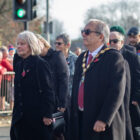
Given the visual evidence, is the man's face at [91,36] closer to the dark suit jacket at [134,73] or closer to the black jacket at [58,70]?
the dark suit jacket at [134,73]

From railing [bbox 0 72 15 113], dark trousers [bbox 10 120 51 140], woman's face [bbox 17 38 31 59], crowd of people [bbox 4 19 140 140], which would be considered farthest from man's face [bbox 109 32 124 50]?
railing [bbox 0 72 15 113]

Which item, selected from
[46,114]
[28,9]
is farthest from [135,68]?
[28,9]

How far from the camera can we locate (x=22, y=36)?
16.3 feet

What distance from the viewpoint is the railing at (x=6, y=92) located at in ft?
34.8

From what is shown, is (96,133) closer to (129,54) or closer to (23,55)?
(23,55)

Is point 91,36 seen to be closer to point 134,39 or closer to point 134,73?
point 134,73

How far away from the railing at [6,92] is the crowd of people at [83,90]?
4.64 m

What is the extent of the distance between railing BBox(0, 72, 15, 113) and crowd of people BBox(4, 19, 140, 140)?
4.64m

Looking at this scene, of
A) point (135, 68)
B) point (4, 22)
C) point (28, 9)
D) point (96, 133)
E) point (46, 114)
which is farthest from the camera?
point (4, 22)

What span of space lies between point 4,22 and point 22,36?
2894cm

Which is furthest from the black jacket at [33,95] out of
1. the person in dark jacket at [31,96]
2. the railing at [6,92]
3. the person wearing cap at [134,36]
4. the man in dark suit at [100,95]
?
the railing at [6,92]

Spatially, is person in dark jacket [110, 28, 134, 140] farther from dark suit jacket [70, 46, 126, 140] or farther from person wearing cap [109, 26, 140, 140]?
dark suit jacket [70, 46, 126, 140]

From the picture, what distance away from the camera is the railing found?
34.8ft

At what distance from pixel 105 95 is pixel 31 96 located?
105 centimetres
